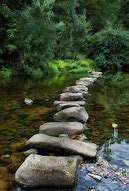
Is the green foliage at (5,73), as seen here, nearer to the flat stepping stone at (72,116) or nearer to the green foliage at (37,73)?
the green foliage at (37,73)

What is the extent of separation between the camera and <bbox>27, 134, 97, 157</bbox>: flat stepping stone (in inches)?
237

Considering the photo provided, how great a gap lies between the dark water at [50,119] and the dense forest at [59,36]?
5945mm

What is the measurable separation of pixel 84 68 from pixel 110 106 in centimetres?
1472

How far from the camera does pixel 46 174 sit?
16.1ft

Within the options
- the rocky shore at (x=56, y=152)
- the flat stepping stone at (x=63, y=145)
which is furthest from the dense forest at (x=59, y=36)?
the flat stepping stone at (x=63, y=145)

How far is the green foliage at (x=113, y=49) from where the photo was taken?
2875cm

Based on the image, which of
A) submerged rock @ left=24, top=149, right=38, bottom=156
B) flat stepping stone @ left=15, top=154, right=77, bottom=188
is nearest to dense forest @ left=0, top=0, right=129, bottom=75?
submerged rock @ left=24, top=149, right=38, bottom=156

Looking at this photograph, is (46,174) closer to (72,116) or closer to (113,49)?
(72,116)

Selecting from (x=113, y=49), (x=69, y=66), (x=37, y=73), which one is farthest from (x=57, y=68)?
(x=113, y=49)

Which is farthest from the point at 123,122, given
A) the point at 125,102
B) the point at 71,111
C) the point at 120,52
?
the point at 120,52

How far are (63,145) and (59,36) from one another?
21.0 meters

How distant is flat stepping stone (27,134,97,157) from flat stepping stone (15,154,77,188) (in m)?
0.90

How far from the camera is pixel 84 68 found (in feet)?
84.1

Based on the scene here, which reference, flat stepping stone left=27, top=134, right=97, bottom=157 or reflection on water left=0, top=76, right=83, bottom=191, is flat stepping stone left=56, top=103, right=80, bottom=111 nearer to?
reflection on water left=0, top=76, right=83, bottom=191
